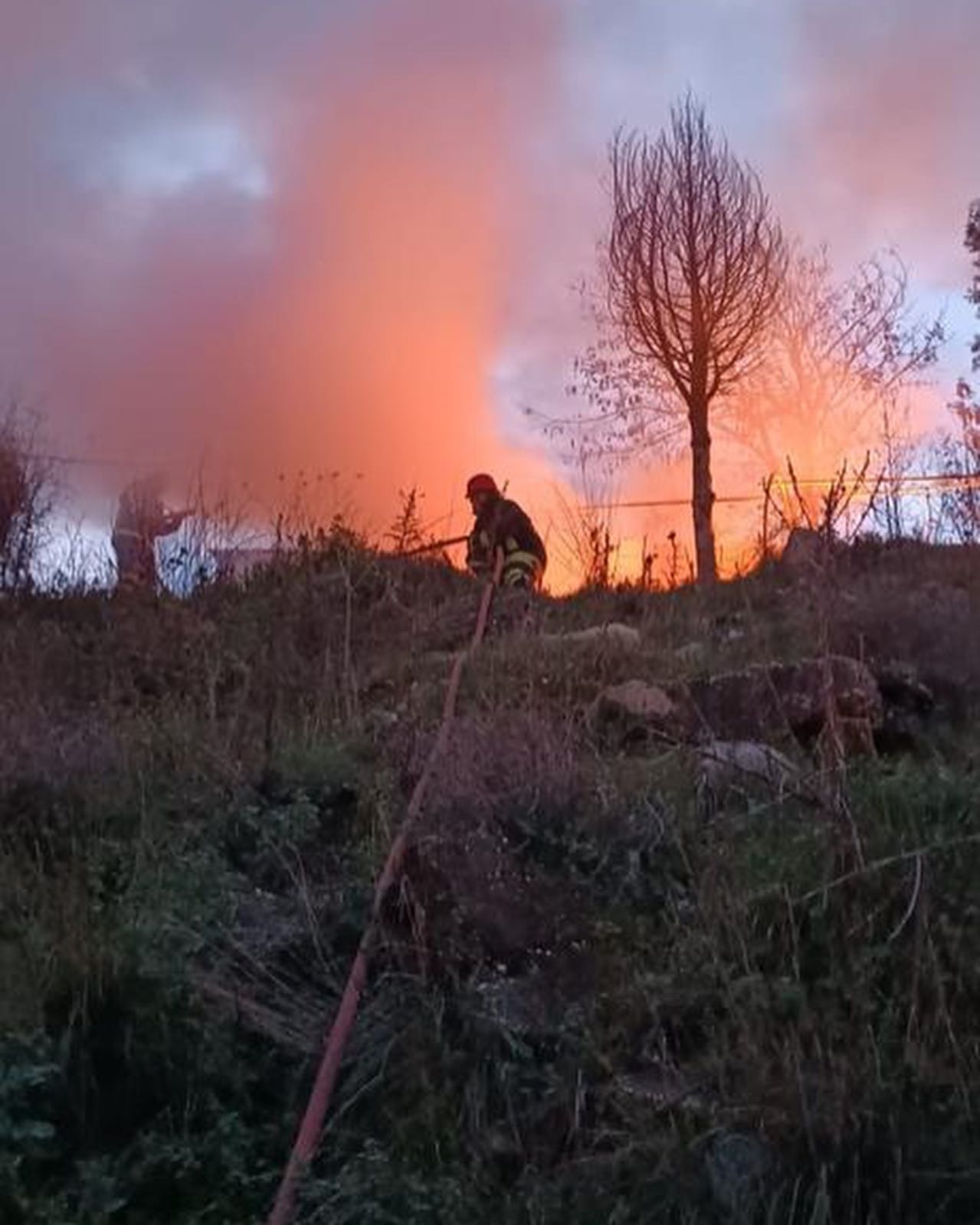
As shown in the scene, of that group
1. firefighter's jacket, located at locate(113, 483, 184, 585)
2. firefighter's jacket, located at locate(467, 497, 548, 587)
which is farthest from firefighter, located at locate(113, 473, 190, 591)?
firefighter's jacket, located at locate(467, 497, 548, 587)

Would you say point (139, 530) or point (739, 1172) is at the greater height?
point (139, 530)

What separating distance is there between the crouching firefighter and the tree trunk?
4964 mm

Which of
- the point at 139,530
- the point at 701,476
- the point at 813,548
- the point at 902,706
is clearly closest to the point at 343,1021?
the point at 813,548

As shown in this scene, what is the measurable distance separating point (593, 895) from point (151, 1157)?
5.20 ft

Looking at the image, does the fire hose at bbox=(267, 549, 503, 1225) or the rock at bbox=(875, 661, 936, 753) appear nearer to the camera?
the fire hose at bbox=(267, 549, 503, 1225)

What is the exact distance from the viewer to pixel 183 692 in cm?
927

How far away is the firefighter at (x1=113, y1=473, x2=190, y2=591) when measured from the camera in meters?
14.0

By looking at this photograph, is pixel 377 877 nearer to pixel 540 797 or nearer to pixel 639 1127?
pixel 540 797

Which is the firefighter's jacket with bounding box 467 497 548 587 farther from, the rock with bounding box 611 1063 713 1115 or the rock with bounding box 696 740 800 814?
the rock with bounding box 611 1063 713 1115

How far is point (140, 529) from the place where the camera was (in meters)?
15.2

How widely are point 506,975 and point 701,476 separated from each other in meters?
15.7

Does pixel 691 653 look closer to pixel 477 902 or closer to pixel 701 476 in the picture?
pixel 477 902

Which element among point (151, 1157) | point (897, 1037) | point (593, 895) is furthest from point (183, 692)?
point (897, 1037)

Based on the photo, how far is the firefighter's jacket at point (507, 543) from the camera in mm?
13055
